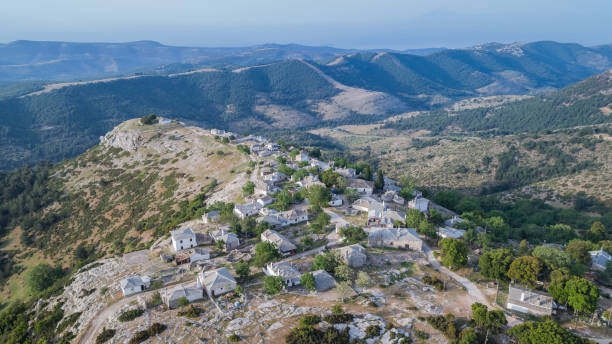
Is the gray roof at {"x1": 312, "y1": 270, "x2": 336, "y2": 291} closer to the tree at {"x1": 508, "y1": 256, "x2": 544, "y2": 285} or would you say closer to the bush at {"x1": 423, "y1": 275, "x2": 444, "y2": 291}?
the bush at {"x1": 423, "y1": 275, "x2": 444, "y2": 291}

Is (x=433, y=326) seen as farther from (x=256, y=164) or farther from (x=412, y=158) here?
(x=412, y=158)

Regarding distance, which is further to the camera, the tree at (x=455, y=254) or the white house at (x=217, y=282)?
the tree at (x=455, y=254)

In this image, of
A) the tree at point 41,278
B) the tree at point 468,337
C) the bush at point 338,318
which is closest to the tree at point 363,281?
the bush at point 338,318

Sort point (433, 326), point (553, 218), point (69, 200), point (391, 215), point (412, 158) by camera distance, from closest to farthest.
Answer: point (433, 326), point (391, 215), point (553, 218), point (69, 200), point (412, 158)

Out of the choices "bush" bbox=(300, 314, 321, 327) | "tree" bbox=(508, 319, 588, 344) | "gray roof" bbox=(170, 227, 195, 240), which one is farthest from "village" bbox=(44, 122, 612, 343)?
"tree" bbox=(508, 319, 588, 344)

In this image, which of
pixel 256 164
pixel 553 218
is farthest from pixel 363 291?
pixel 553 218

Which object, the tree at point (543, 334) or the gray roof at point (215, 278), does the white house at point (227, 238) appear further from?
the tree at point (543, 334)

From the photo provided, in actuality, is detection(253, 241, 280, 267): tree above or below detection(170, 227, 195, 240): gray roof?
above
